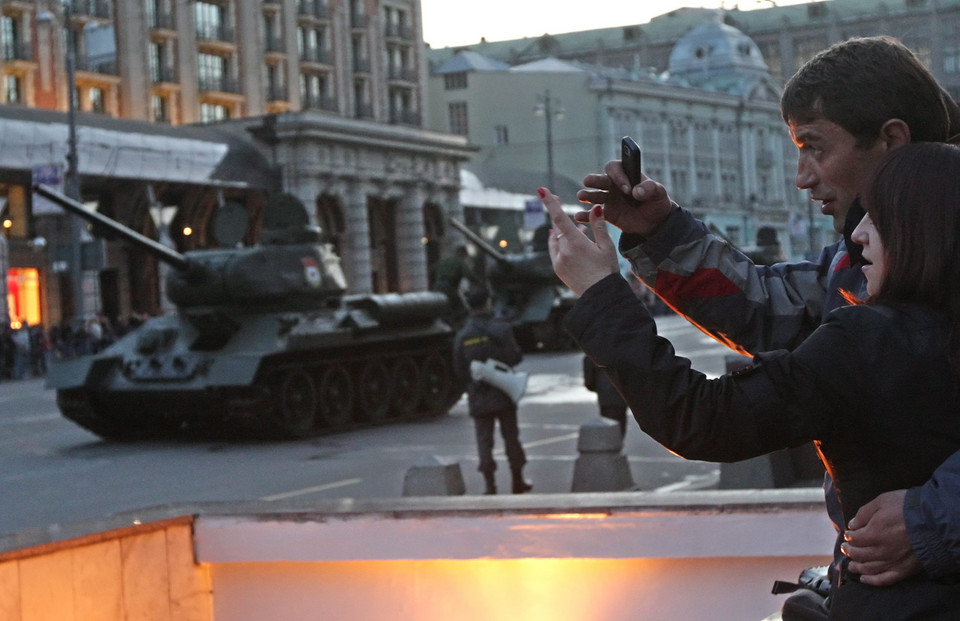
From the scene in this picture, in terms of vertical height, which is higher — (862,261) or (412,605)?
(862,261)

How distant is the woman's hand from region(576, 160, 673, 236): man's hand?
3.7 inches

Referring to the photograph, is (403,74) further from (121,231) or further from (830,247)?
(830,247)

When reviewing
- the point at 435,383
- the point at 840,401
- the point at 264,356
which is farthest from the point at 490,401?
the point at 840,401

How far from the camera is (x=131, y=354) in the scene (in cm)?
1780

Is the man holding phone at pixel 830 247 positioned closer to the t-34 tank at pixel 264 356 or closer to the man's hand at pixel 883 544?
the man's hand at pixel 883 544

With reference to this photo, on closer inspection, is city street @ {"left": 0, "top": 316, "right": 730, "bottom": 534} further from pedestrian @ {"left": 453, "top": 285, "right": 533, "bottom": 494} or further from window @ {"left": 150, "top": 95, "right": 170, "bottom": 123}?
window @ {"left": 150, "top": 95, "right": 170, "bottom": 123}

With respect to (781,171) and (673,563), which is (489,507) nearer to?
(673,563)

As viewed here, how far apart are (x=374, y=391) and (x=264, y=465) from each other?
14.1 ft

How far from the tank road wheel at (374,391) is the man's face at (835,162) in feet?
52.8

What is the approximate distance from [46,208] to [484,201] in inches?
1259

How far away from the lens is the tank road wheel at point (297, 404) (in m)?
17.2

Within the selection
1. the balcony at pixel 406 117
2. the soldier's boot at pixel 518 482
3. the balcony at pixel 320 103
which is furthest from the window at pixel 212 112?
the soldier's boot at pixel 518 482

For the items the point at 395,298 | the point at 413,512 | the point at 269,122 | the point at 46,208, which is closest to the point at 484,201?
the point at 269,122

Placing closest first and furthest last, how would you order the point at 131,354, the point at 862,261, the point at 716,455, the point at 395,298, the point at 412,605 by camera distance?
the point at 716,455 < the point at 862,261 < the point at 412,605 < the point at 131,354 < the point at 395,298
